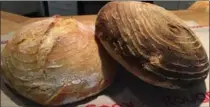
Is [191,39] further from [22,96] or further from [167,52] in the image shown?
[22,96]

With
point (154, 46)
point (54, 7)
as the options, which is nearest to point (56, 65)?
point (154, 46)

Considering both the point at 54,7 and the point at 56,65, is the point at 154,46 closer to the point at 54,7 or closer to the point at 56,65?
the point at 56,65

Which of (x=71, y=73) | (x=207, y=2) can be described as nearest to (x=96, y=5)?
(x=207, y=2)

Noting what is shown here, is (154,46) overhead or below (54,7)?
overhead

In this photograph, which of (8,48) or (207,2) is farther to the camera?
(207,2)

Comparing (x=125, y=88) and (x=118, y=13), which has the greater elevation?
(x=118, y=13)

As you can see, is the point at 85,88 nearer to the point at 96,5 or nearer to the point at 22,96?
the point at 22,96

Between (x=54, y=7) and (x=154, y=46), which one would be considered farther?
(x=54, y=7)

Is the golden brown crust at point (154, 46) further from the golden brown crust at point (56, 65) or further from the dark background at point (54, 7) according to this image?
the dark background at point (54, 7)
